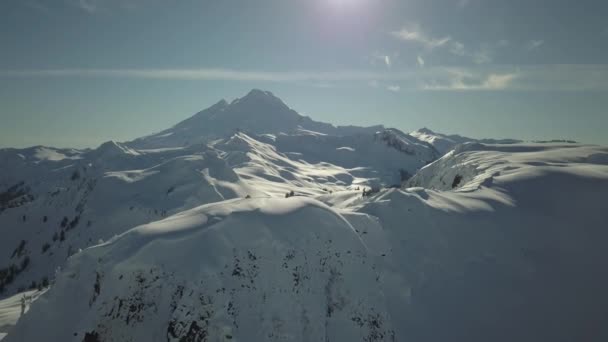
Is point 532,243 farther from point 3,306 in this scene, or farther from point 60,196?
point 60,196

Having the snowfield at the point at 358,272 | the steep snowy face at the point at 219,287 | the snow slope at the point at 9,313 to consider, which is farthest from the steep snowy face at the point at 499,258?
the snow slope at the point at 9,313

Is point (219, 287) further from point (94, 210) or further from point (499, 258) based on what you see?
point (94, 210)

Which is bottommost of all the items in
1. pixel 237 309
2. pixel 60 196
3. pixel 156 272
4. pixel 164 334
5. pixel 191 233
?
pixel 60 196

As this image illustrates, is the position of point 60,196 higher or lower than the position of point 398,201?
lower

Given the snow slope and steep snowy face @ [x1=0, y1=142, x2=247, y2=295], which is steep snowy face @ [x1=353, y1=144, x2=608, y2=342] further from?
steep snowy face @ [x1=0, y1=142, x2=247, y2=295]

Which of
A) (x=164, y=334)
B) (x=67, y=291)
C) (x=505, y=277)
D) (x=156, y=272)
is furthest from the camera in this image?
(x=505, y=277)

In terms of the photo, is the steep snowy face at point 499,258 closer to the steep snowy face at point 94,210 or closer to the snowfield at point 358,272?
the snowfield at point 358,272

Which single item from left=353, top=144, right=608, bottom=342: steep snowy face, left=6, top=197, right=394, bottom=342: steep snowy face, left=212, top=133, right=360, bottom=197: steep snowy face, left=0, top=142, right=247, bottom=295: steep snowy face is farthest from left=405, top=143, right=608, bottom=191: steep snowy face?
left=212, top=133, right=360, bottom=197: steep snowy face

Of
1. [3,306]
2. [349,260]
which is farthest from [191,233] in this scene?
[3,306]
